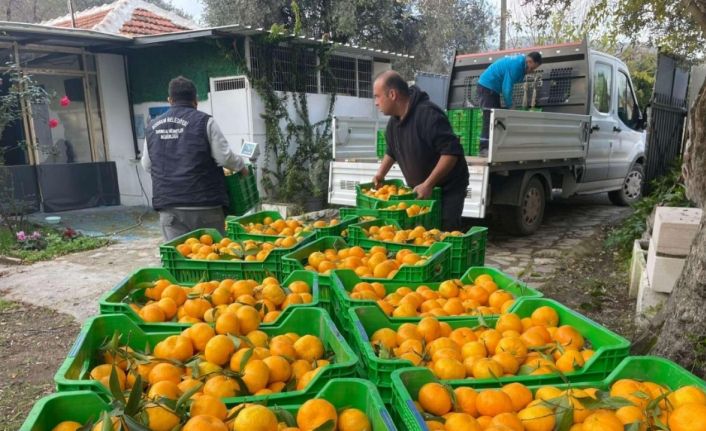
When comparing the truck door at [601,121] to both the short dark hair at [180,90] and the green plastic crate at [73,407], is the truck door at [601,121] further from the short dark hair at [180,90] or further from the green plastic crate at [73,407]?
the green plastic crate at [73,407]

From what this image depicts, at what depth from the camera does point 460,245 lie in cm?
312

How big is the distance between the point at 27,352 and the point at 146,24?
9673 millimetres

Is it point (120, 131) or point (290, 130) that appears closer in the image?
point (290, 130)

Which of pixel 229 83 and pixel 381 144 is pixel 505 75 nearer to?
pixel 381 144

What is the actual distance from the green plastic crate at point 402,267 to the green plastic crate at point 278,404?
1.03m

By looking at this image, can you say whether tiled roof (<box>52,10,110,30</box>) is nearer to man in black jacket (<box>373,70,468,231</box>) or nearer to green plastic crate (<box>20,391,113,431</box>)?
man in black jacket (<box>373,70,468,231</box>)

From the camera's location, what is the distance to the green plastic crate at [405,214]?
13.0 feet

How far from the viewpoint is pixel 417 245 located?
10.4 feet

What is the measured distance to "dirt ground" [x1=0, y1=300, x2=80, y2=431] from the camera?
3470 millimetres

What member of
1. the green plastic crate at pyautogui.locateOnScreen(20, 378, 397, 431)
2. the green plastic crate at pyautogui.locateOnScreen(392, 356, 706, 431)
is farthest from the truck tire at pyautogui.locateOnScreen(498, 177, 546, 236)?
the green plastic crate at pyautogui.locateOnScreen(20, 378, 397, 431)

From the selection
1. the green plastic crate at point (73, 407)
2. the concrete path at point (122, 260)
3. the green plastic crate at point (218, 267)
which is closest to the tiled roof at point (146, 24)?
the concrete path at point (122, 260)

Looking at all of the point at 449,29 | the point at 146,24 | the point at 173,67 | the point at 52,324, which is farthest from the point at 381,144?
the point at 449,29

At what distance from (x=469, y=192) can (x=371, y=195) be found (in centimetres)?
184

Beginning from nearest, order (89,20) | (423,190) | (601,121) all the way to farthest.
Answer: (423,190), (601,121), (89,20)
